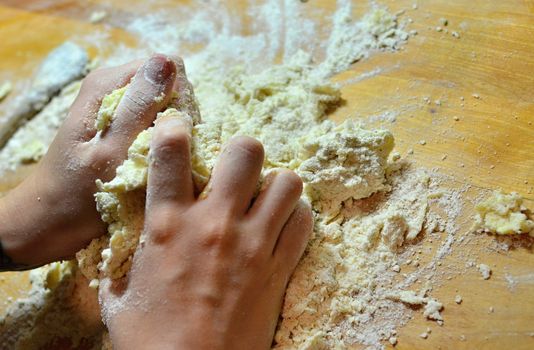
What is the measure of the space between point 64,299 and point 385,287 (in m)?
0.59

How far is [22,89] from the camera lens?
3.84 feet

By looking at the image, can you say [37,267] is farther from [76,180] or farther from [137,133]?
[137,133]

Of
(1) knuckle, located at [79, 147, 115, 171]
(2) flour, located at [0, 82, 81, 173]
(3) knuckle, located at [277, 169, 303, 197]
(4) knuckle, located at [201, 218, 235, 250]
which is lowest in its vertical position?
(2) flour, located at [0, 82, 81, 173]

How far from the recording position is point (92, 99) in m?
0.83

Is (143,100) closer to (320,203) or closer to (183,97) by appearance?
(183,97)

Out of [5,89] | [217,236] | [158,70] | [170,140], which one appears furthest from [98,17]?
[217,236]

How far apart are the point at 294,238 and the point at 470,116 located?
0.39 m

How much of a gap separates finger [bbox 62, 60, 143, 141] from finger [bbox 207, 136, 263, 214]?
0.26 m

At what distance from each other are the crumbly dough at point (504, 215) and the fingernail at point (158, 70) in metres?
0.53

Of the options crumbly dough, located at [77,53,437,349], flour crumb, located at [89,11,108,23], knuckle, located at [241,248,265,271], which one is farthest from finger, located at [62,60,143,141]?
flour crumb, located at [89,11,108,23]

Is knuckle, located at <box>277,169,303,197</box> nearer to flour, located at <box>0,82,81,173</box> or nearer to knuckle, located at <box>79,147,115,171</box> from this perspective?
knuckle, located at <box>79,147,115,171</box>

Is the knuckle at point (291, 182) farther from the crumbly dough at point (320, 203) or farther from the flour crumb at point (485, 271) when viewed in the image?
the flour crumb at point (485, 271)

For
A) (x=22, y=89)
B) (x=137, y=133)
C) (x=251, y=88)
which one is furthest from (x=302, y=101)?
(x=22, y=89)

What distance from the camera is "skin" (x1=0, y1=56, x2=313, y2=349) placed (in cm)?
64
